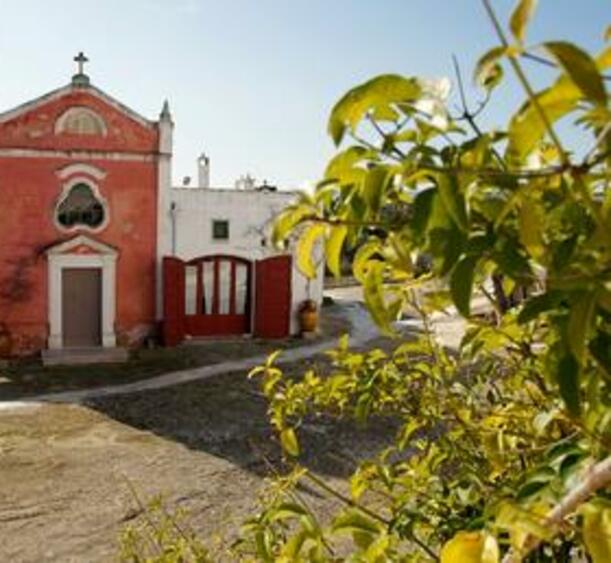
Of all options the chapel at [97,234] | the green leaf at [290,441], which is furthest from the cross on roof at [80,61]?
the green leaf at [290,441]

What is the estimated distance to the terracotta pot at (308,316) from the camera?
18703 millimetres

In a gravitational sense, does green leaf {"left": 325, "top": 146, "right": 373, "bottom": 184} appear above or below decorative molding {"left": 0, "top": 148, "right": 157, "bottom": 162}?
below

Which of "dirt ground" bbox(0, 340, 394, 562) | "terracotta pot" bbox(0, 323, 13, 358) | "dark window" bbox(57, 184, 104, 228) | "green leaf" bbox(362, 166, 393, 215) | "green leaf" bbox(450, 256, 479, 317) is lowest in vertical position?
"dirt ground" bbox(0, 340, 394, 562)

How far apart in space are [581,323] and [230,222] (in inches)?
697

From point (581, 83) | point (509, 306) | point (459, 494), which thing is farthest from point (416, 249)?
point (459, 494)

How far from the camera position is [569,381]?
0.86 meters

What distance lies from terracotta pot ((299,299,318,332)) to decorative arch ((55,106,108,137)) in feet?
21.1

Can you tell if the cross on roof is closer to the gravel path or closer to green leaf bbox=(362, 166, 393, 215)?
the gravel path

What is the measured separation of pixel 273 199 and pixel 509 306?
1714cm

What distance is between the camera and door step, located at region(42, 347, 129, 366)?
15.5 metres

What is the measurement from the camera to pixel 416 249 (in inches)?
41.1

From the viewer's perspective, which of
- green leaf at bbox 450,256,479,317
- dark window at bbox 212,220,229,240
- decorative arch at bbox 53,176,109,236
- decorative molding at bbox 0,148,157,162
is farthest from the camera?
dark window at bbox 212,220,229,240

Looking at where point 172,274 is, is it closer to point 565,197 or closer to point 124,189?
point 124,189

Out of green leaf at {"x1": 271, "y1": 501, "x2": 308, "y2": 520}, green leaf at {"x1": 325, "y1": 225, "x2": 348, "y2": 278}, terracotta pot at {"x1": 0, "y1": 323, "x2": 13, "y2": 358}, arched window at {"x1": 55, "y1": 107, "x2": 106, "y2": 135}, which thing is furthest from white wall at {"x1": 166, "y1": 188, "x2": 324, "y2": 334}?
green leaf at {"x1": 325, "y1": 225, "x2": 348, "y2": 278}
